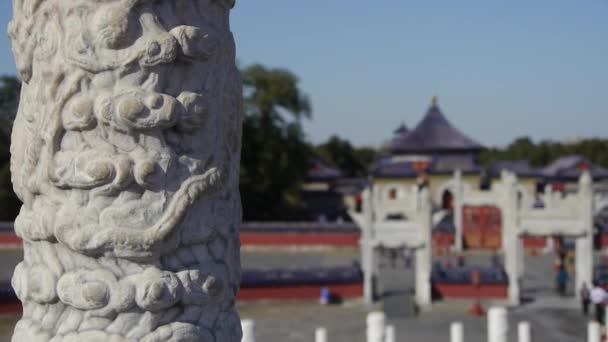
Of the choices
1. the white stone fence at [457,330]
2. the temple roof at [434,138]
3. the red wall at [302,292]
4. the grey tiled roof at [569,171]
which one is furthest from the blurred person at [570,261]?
the white stone fence at [457,330]

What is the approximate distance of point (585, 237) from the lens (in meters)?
16.9

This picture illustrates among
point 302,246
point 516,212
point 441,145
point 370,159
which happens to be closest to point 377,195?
point 516,212

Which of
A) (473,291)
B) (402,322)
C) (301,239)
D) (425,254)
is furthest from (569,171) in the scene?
(402,322)

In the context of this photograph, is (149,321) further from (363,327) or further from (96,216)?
(363,327)

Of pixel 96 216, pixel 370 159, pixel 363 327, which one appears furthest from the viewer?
pixel 370 159

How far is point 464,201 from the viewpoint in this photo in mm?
20812

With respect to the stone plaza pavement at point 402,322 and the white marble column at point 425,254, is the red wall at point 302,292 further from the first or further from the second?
the white marble column at point 425,254

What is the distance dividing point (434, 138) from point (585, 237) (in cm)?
1794

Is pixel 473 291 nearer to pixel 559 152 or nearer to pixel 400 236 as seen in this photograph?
pixel 400 236

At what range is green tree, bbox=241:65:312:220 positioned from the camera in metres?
31.8

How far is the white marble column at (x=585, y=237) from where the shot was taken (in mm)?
16609

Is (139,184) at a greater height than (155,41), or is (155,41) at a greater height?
(155,41)

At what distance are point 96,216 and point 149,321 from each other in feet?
1.06

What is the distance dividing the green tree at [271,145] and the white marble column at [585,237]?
53.7 feet
